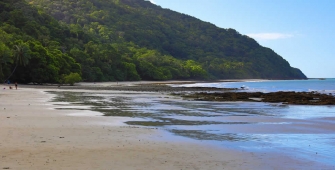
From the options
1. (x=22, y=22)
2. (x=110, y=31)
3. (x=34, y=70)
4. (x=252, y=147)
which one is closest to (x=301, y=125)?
(x=252, y=147)

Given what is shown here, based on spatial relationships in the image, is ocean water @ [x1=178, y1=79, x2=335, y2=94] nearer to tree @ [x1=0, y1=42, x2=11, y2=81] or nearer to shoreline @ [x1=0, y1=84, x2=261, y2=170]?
tree @ [x1=0, y1=42, x2=11, y2=81]

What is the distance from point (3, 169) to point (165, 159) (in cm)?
353

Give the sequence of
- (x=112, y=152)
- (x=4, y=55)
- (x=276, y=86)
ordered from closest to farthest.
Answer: (x=112, y=152)
(x=4, y=55)
(x=276, y=86)

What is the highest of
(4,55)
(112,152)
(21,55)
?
(21,55)

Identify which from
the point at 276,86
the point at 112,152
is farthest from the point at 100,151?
the point at 276,86

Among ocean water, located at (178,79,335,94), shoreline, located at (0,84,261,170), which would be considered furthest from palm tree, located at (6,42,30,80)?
shoreline, located at (0,84,261,170)

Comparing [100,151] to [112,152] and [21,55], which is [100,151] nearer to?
[112,152]

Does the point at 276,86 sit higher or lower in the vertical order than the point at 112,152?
lower

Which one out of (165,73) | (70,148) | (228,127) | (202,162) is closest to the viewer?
(202,162)

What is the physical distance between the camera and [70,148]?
32.1ft

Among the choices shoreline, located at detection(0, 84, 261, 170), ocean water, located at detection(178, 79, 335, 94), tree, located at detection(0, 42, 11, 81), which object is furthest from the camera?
ocean water, located at detection(178, 79, 335, 94)

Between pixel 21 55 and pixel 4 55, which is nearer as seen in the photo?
pixel 4 55

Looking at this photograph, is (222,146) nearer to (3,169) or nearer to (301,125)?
(3,169)

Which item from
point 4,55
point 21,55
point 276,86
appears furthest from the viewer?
point 276,86
